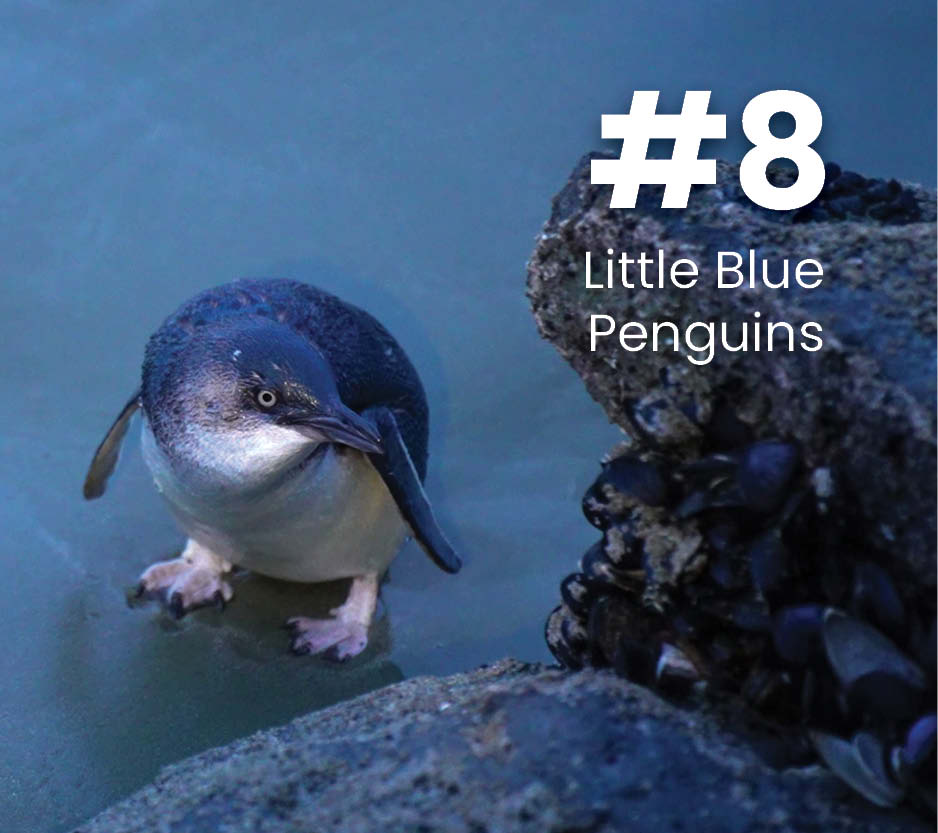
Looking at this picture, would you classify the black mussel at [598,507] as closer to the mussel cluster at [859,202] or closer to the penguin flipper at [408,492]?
the mussel cluster at [859,202]

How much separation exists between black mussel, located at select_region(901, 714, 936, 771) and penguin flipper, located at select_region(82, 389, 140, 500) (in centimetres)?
300

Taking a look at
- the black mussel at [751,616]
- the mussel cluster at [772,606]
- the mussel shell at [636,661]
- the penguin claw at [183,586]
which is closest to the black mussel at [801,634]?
the mussel cluster at [772,606]

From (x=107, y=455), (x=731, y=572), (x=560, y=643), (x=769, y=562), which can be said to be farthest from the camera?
(x=107, y=455)

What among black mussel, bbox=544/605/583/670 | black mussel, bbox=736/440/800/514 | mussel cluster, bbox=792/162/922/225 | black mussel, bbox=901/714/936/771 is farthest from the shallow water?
black mussel, bbox=901/714/936/771

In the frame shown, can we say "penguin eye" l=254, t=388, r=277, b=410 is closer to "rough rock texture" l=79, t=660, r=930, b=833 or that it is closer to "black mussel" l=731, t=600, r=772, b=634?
"rough rock texture" l=79, t=660, r=930, b=833

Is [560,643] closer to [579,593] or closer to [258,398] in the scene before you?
[579,593]

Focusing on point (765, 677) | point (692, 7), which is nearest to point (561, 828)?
point (765, 677)

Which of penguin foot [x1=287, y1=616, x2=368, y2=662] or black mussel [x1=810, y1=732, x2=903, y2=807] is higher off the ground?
black mussel [x1=810, y1=732, x2=903, y2=807]

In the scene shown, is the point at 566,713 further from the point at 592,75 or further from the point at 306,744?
the point at 592,75

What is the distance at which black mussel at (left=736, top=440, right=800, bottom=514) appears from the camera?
231 cm

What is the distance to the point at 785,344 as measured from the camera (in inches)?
95.0

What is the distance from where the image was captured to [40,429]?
17.0 feet

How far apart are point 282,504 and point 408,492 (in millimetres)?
389

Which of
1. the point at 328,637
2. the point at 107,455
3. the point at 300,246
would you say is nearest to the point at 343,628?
the point at 328,637
